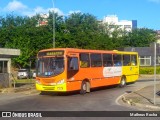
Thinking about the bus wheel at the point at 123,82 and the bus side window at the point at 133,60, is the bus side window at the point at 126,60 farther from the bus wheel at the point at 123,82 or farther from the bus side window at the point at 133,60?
the bus wheel at the point at 123,82

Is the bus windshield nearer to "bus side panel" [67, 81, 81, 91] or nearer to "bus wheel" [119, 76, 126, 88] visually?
"bus side panel" [67, 81, 81, 91]

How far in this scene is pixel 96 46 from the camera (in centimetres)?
7681

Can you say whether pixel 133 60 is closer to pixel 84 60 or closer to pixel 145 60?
pixel 84 60

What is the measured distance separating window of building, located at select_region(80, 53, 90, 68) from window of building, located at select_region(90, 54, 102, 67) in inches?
25.4

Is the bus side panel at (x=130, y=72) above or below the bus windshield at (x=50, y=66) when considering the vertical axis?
below

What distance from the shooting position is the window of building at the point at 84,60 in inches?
990

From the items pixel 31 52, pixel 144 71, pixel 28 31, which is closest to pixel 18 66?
pixel 31 52

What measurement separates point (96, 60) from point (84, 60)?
1944 mm

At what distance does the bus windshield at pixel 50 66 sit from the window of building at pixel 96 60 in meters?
3.53

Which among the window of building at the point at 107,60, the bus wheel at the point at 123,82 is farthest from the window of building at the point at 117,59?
the bus wheel at the point at 123,82

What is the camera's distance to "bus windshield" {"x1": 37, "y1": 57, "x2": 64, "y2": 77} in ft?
77.0

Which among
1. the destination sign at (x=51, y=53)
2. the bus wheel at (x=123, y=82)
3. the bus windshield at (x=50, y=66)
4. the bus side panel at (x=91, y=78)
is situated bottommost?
the bus wheel at (x=123, y=82)

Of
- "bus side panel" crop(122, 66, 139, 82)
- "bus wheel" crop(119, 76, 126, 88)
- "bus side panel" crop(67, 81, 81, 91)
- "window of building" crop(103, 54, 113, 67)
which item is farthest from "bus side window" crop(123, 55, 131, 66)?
"bus side panel" crop(67, 81, 81, 91)

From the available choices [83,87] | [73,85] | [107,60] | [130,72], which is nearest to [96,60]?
[107,60]
